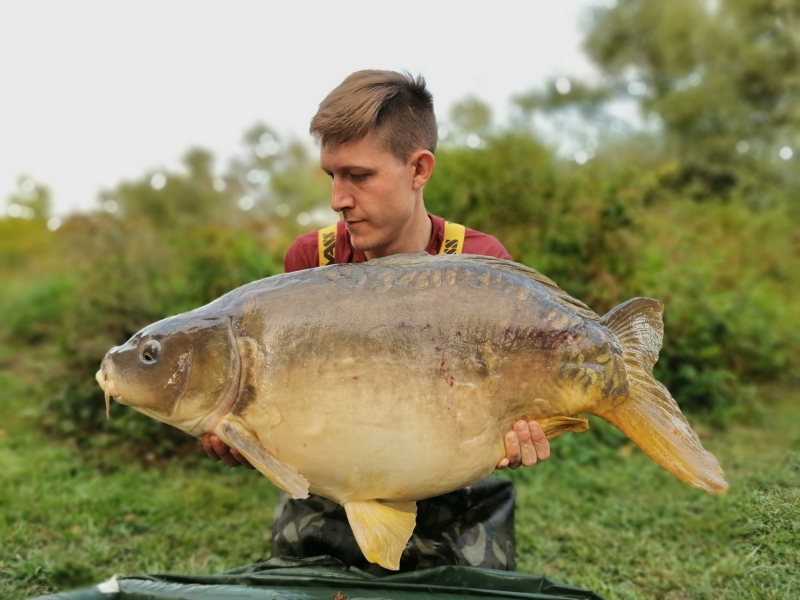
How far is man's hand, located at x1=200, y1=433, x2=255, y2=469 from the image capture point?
1659 mm

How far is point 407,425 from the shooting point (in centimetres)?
154

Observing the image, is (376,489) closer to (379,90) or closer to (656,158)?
(379,90)

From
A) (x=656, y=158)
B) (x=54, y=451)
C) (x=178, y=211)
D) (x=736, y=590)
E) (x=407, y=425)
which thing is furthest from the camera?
(x=178, y=211)

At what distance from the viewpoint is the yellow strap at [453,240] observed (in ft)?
7.25

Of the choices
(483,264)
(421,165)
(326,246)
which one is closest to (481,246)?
(421,165)

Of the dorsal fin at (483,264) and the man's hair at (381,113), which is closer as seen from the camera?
the dorsal fin at (483,264)

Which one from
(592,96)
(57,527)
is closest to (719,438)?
(57,527)

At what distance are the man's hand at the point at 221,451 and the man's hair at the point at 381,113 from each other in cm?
86

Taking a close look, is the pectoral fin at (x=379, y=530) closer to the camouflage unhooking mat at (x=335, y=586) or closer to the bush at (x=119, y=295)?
the camouflage unhooking mat at (x=335, y=586)

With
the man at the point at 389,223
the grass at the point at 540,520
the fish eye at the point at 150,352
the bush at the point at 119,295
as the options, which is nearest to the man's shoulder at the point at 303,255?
the man at the point at 389,223

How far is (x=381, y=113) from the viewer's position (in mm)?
1927

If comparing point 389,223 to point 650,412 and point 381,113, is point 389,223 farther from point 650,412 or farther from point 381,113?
point 650,412

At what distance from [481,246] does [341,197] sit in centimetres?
59

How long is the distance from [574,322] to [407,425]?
1.55 feet
